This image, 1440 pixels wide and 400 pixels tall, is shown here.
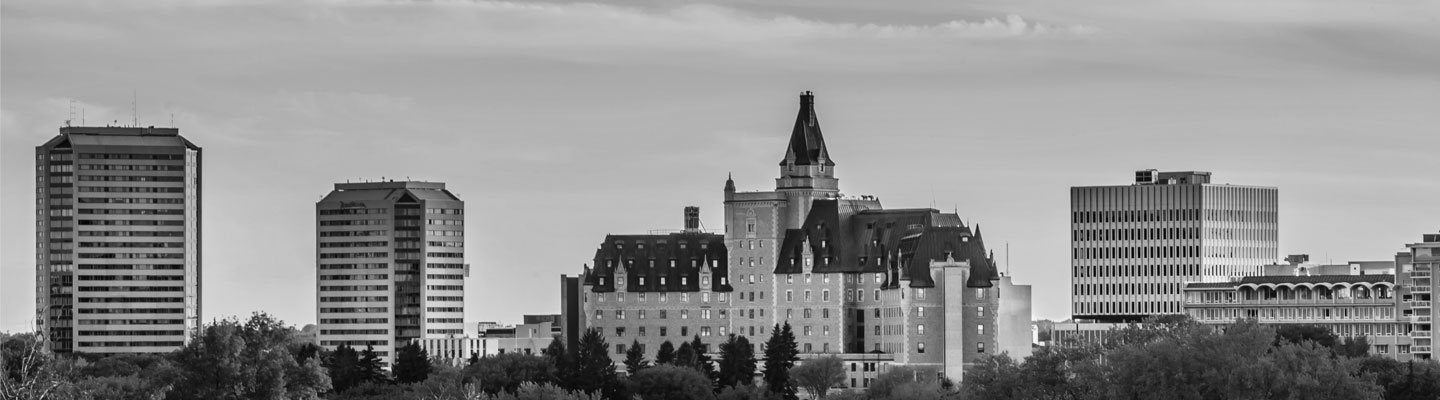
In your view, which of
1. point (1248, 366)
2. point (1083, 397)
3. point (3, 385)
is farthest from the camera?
point (1083, 397)

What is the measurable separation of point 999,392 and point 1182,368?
→ 2328cm

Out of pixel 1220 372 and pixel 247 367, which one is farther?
pixel 247 367

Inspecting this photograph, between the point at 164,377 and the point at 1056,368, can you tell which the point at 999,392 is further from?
the point at 164,377

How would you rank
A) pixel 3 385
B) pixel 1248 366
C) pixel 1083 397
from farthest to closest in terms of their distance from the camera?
pixel 1083 397, pixel 1248 366, pixel 3 385

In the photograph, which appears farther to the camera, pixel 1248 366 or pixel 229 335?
pixel 229 335

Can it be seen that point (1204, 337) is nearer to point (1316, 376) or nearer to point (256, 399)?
point (1316, 376)

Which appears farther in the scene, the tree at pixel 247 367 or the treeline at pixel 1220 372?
the tree at pixel 247 367

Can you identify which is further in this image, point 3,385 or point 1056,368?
point 1056,368

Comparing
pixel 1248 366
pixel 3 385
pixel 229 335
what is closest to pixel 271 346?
pixel 229 335

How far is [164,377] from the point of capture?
173m

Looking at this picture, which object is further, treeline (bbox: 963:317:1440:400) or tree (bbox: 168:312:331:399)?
tree (bbox: 168:312:331:399)

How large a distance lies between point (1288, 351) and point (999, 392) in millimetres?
26300

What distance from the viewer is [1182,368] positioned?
495 ft

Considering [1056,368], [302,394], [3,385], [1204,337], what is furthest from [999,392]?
[3,385]
